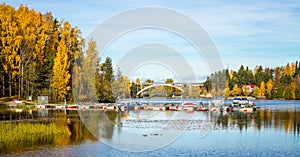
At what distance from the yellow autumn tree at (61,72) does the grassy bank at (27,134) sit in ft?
120

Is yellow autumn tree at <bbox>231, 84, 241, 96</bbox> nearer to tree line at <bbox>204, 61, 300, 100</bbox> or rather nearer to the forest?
tree line at <bbox>204, 61, 300, 100</bbox>

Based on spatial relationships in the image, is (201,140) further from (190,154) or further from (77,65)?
(77,65)

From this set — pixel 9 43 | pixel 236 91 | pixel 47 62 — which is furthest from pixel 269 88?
pixel 9 43

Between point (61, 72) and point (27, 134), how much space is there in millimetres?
40428

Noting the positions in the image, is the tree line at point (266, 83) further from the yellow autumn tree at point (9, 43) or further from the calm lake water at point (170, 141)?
the calm lake water at point (170, 141)

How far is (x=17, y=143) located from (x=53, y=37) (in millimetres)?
53228

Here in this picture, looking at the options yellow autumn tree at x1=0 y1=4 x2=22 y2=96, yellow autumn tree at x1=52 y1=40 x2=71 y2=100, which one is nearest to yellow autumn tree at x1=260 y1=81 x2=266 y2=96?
yellow autumn tree at x1=52 y1=40 x2=71 y2=100

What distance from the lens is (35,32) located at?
251 feet

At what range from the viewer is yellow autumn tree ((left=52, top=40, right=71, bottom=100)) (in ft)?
254

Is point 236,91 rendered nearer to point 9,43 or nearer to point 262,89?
point 262,89

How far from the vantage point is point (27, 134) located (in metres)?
37.6

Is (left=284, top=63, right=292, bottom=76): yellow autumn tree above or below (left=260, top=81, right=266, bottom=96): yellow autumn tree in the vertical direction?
above

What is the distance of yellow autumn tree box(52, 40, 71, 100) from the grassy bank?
1443 inches

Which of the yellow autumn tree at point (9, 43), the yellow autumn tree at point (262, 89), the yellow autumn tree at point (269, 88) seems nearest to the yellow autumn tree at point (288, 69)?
the yellow autumn tree at point (269, 88)
